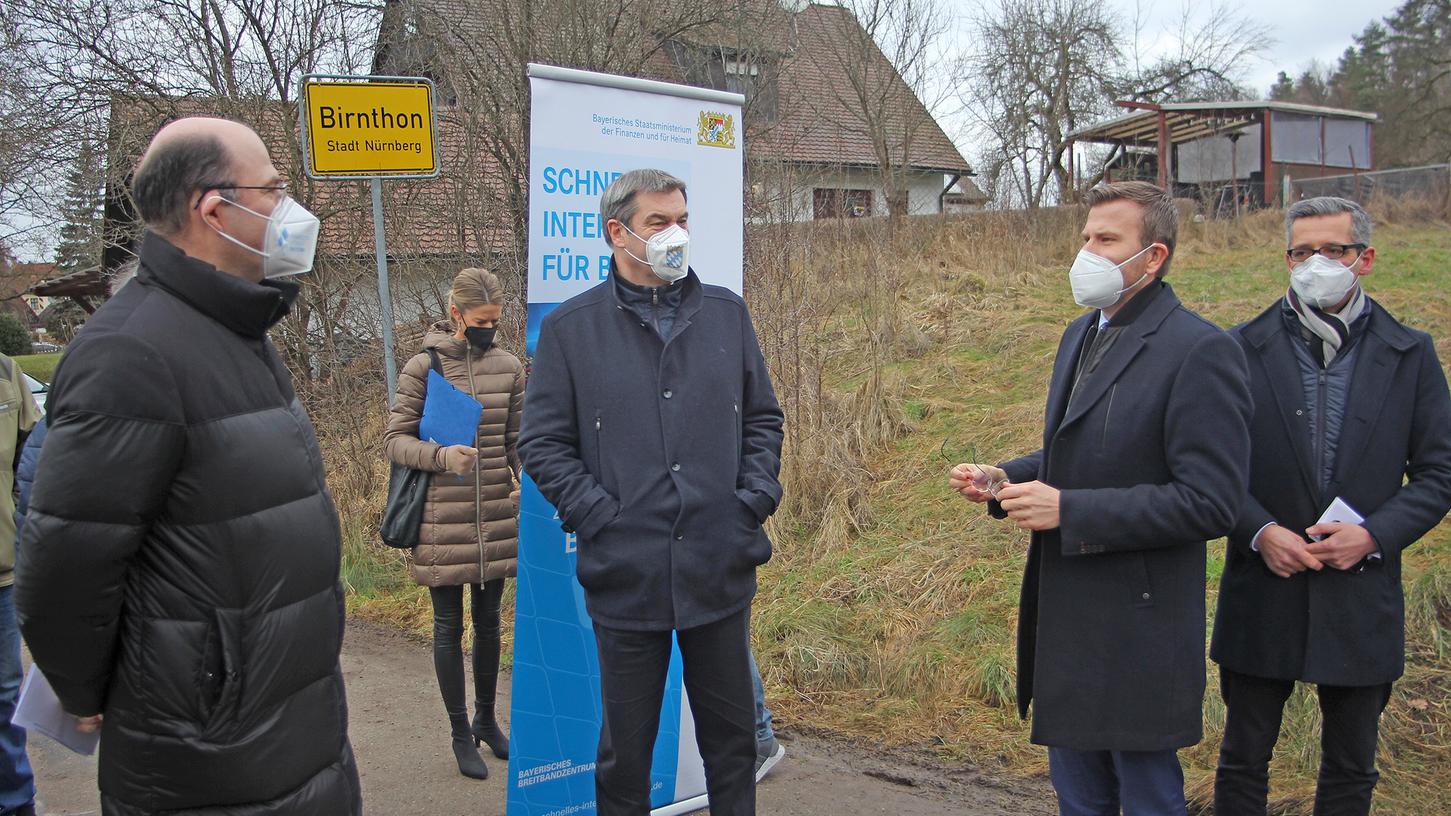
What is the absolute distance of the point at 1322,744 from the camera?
2963 mm

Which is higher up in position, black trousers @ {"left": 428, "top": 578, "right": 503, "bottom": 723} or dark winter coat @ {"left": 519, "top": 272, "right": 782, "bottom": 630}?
dark winter coat @ {"left": 519, "top": 272, "right": 782, "bottom": 630}

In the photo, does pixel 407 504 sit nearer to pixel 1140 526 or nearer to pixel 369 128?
pixel 369 128

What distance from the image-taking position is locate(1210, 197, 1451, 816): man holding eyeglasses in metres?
2.78

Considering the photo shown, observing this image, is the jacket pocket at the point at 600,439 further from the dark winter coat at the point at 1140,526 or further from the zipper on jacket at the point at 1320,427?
the zipper on jacket at the point at 1320,427

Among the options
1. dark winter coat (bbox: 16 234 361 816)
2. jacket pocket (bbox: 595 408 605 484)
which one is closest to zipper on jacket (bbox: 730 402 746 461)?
jacket pocket (bbox: 595 408 605 484)

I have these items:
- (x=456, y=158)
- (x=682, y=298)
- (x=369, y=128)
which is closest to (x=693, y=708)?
(x=682, y=298)

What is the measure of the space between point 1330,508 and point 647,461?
193 centimetres

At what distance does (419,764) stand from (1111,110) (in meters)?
25.5

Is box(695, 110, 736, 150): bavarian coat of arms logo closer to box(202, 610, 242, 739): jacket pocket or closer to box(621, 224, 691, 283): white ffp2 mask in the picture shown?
box(621, 224, 691, 283): white ffp2 mask

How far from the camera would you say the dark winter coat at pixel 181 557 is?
6.13ft

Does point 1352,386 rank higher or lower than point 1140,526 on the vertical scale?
higher

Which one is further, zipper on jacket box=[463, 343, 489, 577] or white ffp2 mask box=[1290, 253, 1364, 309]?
zipper on jacket box=[463, 343, 489, 577]

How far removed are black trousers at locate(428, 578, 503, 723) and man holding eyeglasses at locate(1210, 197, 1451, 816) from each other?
283cm

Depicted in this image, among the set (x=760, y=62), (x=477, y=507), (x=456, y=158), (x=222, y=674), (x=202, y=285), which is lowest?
(x=222, y=674)
